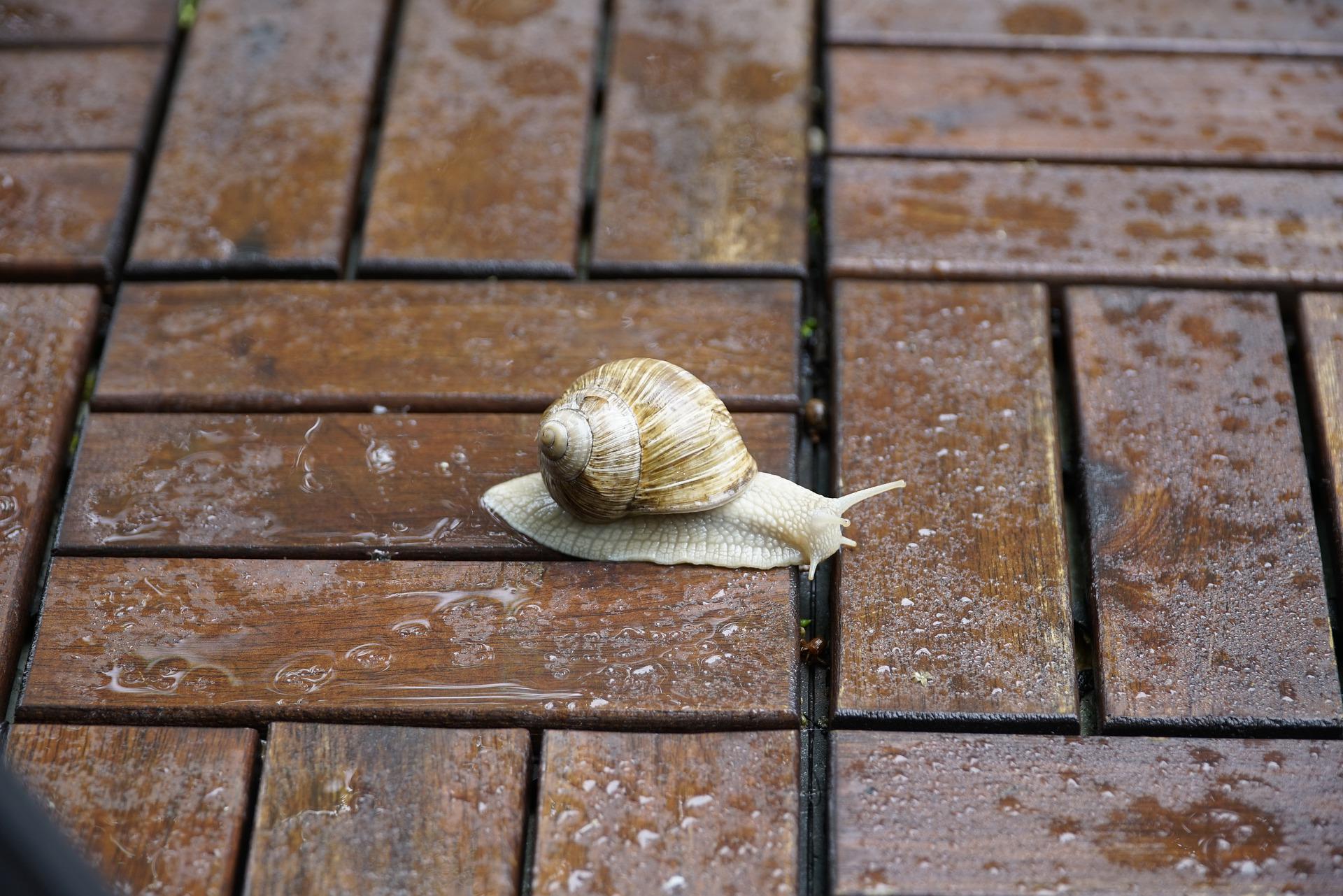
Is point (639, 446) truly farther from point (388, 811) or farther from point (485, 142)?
point (485, 142)

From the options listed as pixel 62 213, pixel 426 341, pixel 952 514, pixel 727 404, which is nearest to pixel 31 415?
pixel 62 213

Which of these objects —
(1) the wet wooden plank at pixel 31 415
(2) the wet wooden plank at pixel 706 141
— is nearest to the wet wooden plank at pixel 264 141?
(1) the wet wooden plank at pixel 31 415

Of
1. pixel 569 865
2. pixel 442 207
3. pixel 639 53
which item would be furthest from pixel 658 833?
pixel 639 53

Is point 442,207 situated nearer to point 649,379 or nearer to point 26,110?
point 649,379

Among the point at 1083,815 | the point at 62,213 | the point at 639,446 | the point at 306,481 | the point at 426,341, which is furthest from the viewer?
the point at 62,213

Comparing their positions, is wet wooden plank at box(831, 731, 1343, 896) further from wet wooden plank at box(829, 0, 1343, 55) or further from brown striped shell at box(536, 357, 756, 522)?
wet wooden plank at box(829, 0, 1343, 55)

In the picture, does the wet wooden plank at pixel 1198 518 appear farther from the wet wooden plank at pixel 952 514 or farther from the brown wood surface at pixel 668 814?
the brown wood surface at pixel 668 814

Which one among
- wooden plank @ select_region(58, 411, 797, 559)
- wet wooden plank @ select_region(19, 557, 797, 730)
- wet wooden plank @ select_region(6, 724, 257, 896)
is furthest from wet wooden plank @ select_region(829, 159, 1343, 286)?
wet wooden plank @ select_region(6, 724, 257, 896)
